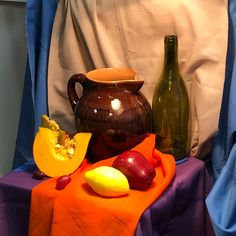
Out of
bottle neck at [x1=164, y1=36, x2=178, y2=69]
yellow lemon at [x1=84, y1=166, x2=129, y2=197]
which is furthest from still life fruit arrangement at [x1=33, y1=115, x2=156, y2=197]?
A: bottle neck at [x1=164, y1=36, x2=178, y2=69]

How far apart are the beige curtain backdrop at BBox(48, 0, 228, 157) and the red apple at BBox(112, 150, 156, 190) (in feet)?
0.81

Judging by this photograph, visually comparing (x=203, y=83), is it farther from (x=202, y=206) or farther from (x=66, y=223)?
(x=66, y=223)

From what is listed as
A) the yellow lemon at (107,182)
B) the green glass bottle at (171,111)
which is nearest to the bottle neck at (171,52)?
the green glass bottle at (171,111)

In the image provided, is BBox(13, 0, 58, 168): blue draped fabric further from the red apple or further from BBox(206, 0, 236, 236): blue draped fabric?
BBox(206, 0, 236, 236): blue draped fabric

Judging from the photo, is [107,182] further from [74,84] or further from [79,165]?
[74,84]

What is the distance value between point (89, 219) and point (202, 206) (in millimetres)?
333

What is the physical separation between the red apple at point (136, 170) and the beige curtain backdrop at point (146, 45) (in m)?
0.25

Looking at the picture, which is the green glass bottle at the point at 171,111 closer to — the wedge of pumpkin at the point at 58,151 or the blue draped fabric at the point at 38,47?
the wedge of pumpkin at the point at 58,151

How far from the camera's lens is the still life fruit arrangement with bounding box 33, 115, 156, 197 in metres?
0.79

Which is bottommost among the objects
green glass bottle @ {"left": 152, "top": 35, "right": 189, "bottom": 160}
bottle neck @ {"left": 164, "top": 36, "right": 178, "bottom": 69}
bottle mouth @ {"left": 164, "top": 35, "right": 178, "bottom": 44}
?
green glass bottle @ {"left": 152, "top": 35, "right": 189, "bottom": 160}

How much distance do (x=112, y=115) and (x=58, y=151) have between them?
163 millimetres

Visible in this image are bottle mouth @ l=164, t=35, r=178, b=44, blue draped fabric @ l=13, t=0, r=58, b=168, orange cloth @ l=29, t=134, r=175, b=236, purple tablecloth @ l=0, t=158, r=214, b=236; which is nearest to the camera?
orange cloth @ l=29, t=134, r=175, b=236

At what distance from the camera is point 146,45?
1.04 metres

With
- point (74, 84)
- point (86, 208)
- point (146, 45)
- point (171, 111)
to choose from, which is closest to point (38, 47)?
point (74, 84)
